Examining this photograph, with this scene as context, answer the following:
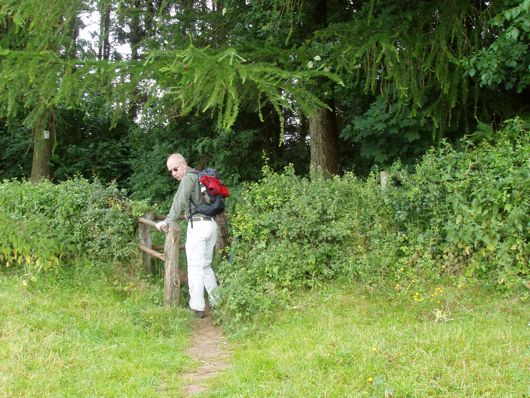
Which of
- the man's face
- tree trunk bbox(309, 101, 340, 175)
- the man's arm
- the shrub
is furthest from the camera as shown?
tree trunk bbox(309, 101, 340, 175)

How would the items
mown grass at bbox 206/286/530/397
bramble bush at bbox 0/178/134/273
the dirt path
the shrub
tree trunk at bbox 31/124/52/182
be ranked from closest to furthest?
mown grass at bbox 206/286/530/397 < the dirt path < the shrub < bramble bush at bbox 0/178/134/273 < tree trunk at bbox 31/124/52/182

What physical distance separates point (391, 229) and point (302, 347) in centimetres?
239

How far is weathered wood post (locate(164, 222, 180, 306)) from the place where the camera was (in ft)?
21.9

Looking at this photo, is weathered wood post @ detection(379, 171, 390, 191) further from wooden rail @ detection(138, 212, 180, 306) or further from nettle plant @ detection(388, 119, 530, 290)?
wooden rail @ detection(138, 212, 180, 306)

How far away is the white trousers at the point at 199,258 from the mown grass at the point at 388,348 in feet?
3.60

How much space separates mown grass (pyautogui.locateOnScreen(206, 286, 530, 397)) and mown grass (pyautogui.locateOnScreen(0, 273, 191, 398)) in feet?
2.28

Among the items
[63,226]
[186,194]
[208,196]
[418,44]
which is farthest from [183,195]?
[418,44]

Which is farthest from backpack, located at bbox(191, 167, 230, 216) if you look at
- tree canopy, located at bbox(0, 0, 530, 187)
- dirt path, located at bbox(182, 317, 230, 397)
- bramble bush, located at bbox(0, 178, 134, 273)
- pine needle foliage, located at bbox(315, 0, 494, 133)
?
pine needle foliage, located at bbox(315, 0, 494, 133)

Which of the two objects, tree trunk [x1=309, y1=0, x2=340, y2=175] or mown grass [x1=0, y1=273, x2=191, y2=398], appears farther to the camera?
tree trunk [x1=309, y1=0, x2=340, y2=175]

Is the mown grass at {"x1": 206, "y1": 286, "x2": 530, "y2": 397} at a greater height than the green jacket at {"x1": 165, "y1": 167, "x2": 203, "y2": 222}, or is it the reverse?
the green jacket at {"x1": 165, "y1": 167, "x2": 203, "y2": 222}

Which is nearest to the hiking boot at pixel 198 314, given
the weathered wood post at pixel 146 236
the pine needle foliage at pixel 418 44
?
the weathered wood post at pixel 146 236

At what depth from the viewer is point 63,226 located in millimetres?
7496

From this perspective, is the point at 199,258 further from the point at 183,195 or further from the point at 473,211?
the point at 473,211

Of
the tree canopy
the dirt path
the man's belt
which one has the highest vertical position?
the tree canopy
